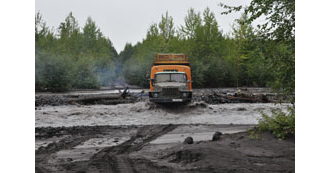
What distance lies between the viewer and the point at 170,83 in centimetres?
1984

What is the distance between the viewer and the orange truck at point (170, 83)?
1964 cm

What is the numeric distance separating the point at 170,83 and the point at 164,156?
497 inches

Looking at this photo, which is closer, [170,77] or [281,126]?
[281,126]

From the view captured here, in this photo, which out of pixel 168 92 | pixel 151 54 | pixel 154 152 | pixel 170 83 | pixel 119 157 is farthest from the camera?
pixel 151 54

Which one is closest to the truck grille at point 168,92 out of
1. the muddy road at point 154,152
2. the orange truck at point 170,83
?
the orange truck at point 170,83

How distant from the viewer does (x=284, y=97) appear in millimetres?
7898

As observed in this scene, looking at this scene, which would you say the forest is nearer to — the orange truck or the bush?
the orange truck

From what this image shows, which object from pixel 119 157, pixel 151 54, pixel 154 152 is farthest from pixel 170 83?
pixel 151 54

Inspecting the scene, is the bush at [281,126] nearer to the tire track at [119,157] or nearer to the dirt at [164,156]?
the dirt at [164,156]

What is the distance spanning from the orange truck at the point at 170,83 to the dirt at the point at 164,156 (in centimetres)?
947

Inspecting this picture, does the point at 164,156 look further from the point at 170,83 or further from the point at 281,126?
the point at 170,83

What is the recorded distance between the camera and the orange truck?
19.6 meters
